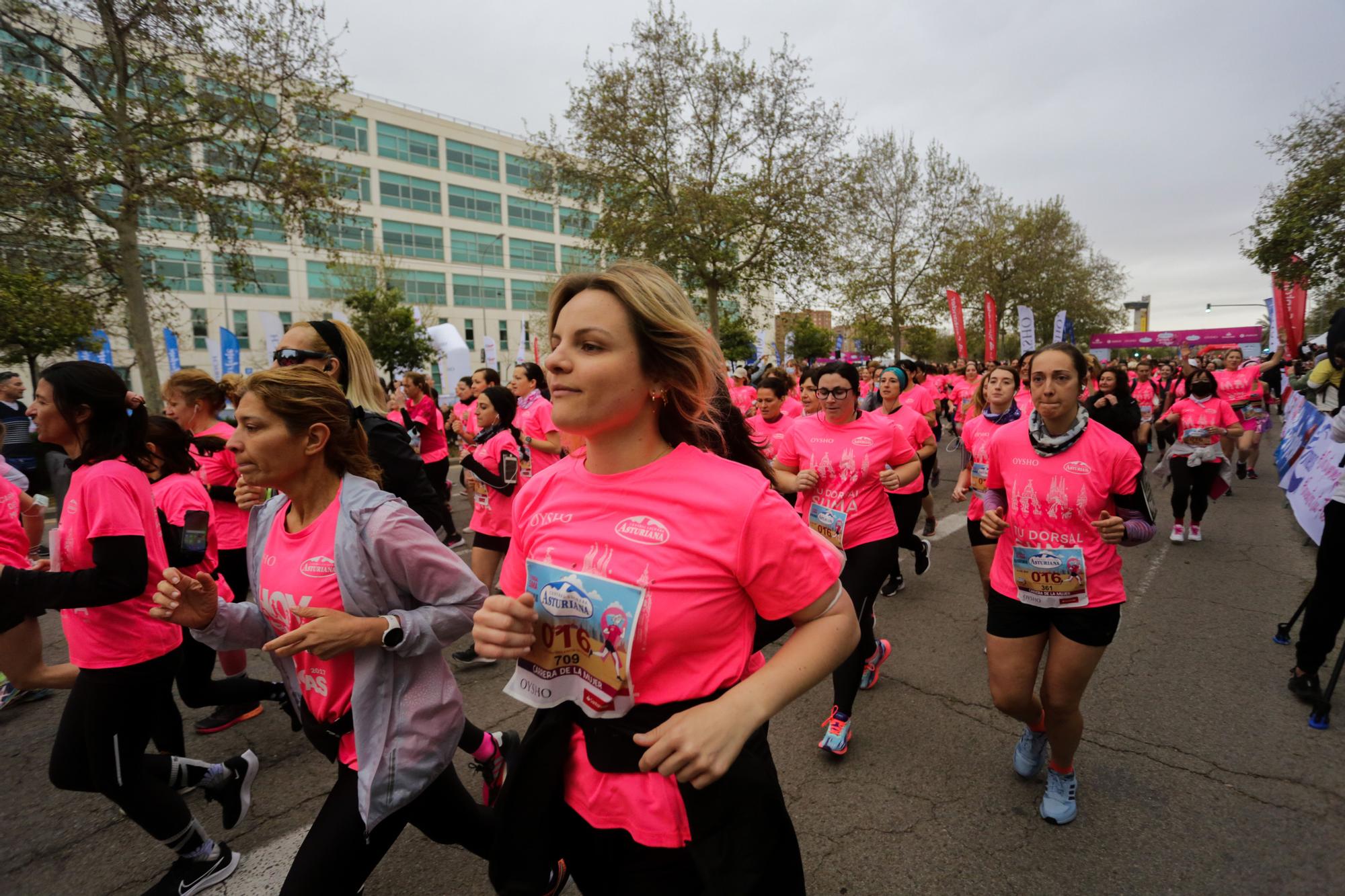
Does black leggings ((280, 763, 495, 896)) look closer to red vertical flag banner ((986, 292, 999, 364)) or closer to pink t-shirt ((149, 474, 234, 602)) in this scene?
pink t-shirt ((149, 474, 234, 602))

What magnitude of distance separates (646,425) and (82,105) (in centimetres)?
3915

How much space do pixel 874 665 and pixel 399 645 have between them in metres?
3.40

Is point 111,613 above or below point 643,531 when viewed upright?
below

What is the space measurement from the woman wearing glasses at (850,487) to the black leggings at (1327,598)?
232 cm

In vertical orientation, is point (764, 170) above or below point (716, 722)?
above

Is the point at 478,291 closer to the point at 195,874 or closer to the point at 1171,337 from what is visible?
the point at 195,874

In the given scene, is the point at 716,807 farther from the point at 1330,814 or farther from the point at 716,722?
the point at 1330,814

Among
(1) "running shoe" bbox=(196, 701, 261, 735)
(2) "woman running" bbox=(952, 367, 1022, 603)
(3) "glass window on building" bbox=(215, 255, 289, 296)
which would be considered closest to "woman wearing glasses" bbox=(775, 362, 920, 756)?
(2) "woman running" bbox=(952, 367, 1022, 603)

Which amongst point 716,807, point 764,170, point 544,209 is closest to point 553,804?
point 716,807

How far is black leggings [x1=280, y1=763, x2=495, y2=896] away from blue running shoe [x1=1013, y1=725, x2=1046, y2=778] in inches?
104

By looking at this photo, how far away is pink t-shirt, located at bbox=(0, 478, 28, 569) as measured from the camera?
2910 millimetres

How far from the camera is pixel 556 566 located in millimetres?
1390

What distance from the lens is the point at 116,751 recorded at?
2.40 m

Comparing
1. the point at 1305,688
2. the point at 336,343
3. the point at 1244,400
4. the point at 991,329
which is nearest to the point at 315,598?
the point at 336,343
